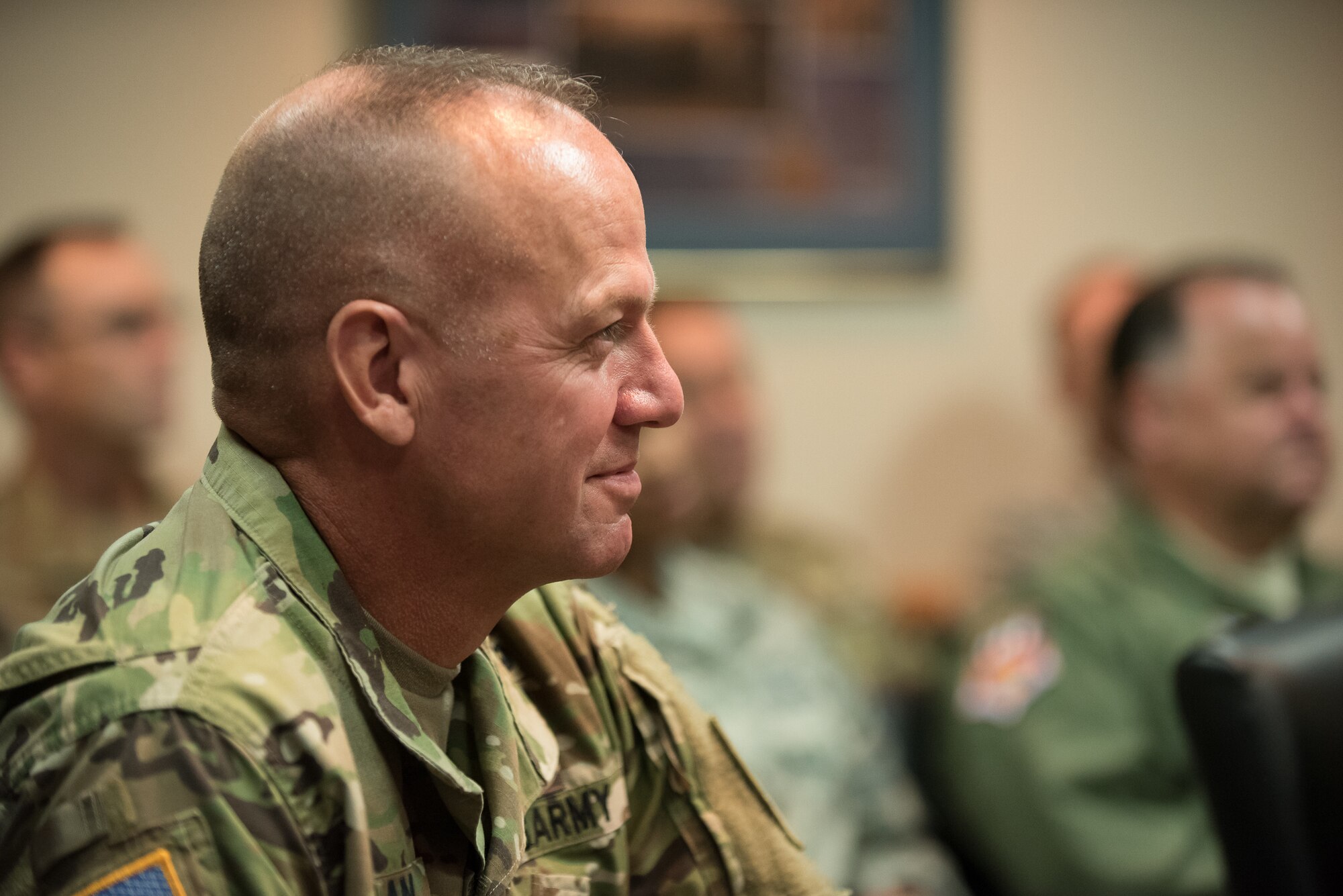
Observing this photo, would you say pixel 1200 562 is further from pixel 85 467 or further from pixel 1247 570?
pixel 85 467

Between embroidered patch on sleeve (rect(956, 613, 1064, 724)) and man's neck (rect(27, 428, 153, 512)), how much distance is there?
4.42ft

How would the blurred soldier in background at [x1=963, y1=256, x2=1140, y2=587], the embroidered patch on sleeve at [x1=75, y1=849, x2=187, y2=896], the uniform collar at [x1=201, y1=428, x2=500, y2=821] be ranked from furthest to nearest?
the blurred soldier in background at [x1=963, y1=256, x2=1140, y2=587], the uniform collar at [x1=201, y1=428, x2=500, y2=821], the embroidered patch on sleeve at [x1=75, y1=849, x2=187, y2=896]

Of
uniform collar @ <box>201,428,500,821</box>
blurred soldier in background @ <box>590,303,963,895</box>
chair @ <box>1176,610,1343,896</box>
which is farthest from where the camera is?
blurred soldier in background @ <box>590,303,963,895</box>

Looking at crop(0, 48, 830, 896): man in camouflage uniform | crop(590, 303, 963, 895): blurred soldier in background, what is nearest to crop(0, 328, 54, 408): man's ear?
crop(590, 303, 963, 895): blurred soldier in background

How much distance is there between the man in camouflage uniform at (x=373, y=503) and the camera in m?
0.62

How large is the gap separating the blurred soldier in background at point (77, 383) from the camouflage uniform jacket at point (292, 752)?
50.9 inches

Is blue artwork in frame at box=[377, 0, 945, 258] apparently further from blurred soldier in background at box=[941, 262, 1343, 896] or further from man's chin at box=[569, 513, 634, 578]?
man's chin at box=[569, 513, 634, 578]

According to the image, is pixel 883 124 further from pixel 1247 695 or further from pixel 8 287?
pixel 1247 695

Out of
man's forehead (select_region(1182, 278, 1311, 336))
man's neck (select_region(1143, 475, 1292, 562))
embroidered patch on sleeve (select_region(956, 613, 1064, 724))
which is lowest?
embroidered patch on sleeve (select_region(956, 613, 1064, 724))

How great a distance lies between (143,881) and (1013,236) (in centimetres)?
259

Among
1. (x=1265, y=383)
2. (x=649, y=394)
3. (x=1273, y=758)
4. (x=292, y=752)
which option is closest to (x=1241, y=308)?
(x=1265, y=383)

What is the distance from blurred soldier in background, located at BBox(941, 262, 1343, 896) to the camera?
1735 millimetres

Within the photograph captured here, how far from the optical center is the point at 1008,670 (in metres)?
1.94

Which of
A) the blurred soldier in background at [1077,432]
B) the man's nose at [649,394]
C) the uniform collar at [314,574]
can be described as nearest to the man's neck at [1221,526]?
the blurred soldier in background at [1077,432]
